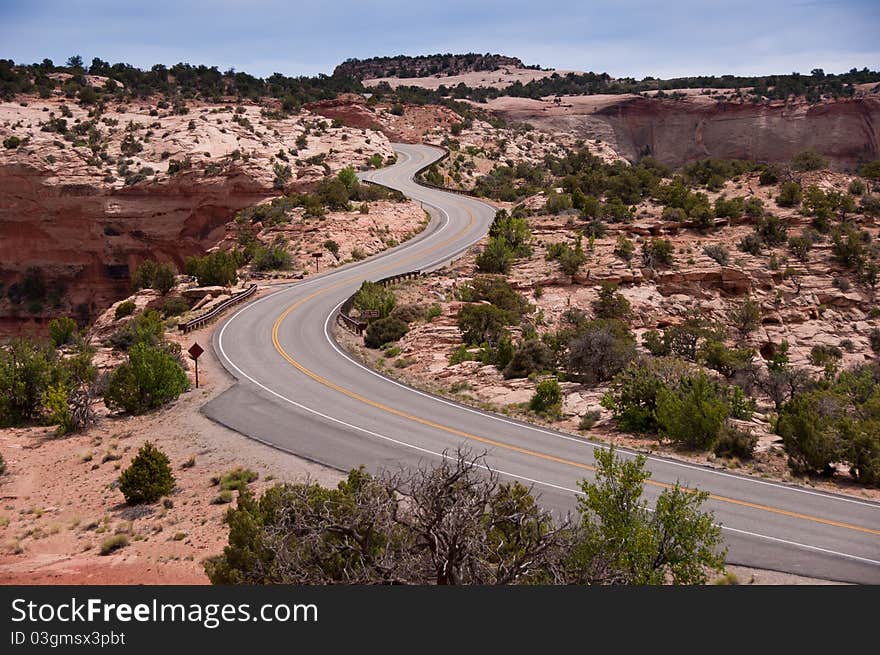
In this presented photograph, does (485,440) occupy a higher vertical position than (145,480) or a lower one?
higher

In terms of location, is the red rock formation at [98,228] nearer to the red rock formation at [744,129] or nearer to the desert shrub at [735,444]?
the desert shrub at [735,444]

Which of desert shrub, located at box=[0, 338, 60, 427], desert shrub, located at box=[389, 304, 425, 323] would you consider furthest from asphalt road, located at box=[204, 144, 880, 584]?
desert shrub, located at box=[0, 338, 60, 427]

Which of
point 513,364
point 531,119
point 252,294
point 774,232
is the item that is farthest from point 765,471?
point 531,119

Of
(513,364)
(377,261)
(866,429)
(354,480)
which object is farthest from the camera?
(377,261)

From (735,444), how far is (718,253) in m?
23.7

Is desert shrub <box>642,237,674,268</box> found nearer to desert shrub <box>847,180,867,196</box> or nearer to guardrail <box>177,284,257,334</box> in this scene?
desert shrub <box>847,180,867,196</box>

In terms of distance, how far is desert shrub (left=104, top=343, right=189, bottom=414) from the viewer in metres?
24.0

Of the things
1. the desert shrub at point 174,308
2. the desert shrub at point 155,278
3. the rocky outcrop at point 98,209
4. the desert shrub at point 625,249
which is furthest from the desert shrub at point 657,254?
the rocky outcrop at point 98,209

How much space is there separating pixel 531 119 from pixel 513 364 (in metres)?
87.6

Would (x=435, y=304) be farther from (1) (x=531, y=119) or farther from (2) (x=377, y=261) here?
(1) (x=531, y=119)

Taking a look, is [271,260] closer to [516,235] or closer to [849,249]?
[516,235]

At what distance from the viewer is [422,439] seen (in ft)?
67.9

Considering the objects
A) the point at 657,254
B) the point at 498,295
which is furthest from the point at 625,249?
the point at 498,295

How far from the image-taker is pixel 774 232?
41844mm
